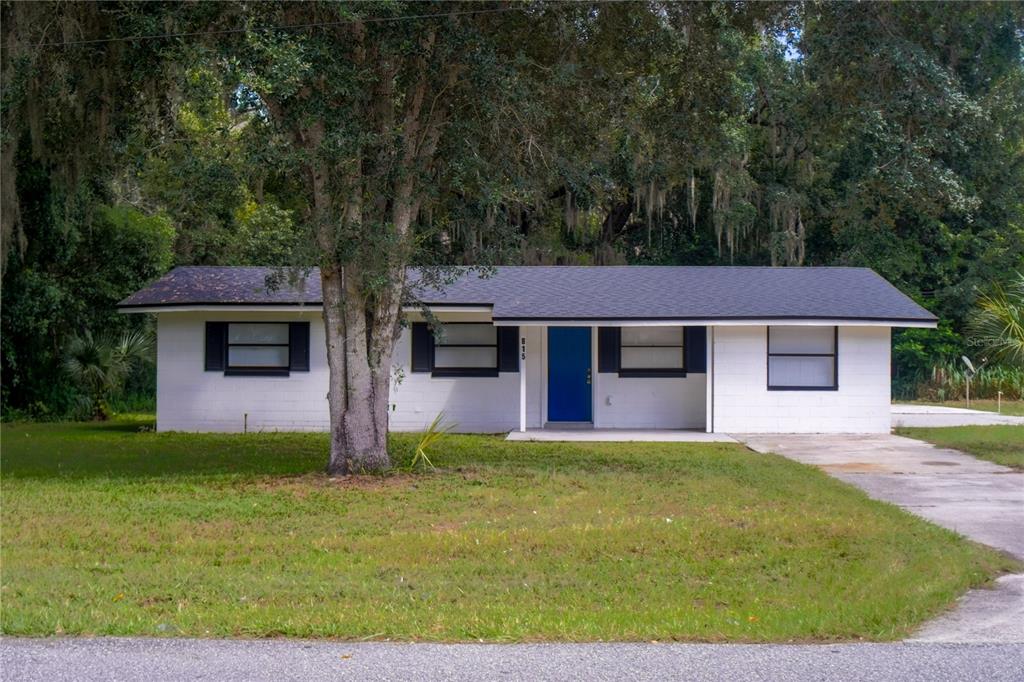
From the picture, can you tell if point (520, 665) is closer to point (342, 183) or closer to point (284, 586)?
point (284, 586)

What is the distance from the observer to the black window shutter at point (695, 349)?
72.5ft

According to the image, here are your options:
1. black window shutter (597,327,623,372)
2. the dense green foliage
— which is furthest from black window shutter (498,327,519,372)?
the dense green foliage

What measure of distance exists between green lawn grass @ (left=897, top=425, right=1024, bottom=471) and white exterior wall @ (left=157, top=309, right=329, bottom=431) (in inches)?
439

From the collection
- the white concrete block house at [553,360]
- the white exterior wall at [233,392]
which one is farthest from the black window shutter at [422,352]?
the white exterior wall at [233,392]

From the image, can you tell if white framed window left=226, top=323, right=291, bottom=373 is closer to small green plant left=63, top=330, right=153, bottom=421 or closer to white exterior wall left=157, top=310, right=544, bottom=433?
white exterior wall left=157, top=310, right=544, bottom=433

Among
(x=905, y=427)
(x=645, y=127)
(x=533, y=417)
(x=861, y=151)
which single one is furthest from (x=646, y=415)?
(x=861, y=151)

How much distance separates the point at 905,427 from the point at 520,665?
1733 centimetres

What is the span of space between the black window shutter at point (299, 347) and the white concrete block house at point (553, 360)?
0.09 feet

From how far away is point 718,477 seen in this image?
48.1 ft

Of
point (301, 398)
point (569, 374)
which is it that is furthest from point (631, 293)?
point (301, 398)

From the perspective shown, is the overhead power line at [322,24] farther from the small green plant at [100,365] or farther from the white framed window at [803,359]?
the small green plant at [100,365]

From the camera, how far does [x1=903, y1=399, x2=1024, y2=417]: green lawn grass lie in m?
26.4

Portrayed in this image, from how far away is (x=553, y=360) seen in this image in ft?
73.8

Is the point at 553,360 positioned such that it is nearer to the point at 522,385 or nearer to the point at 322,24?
the point at 522,385
